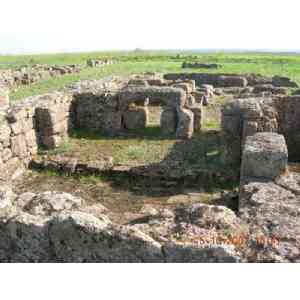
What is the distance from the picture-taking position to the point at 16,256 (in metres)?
5.64

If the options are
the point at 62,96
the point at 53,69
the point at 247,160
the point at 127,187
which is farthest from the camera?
the point at 53,69

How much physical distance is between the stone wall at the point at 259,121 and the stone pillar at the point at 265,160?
333 centimetres

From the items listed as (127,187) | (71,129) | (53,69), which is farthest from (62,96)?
(53,69)

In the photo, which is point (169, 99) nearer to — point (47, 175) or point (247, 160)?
point (47, 175)

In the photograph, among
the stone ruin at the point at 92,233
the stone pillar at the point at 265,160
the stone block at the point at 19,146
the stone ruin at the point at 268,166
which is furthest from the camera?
Result: the stone block at the point at 19,146

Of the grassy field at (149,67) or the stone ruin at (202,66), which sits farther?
the stone ruin at (202,66)

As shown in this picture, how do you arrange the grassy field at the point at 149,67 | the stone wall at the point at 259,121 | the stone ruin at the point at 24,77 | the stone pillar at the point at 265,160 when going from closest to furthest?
the stone pillar at the point at 265,160
the stone wall at the point at 259,121
the grassy field at the point at 149,67
the stone ruin at the point at 24,77

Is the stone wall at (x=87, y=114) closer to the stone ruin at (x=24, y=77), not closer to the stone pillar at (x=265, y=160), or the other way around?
the stone pillar at (x=265, y=160)

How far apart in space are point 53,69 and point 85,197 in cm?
3177

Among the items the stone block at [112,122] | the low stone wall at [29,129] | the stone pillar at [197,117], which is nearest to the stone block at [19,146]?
the low stone wall at [29,129]

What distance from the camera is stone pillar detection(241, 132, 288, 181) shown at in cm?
830

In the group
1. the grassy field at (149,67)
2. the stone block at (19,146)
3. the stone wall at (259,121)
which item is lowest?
the grassy field at (149,67)

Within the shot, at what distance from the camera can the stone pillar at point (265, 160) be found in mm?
8297

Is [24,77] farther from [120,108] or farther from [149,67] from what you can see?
[149,67]
